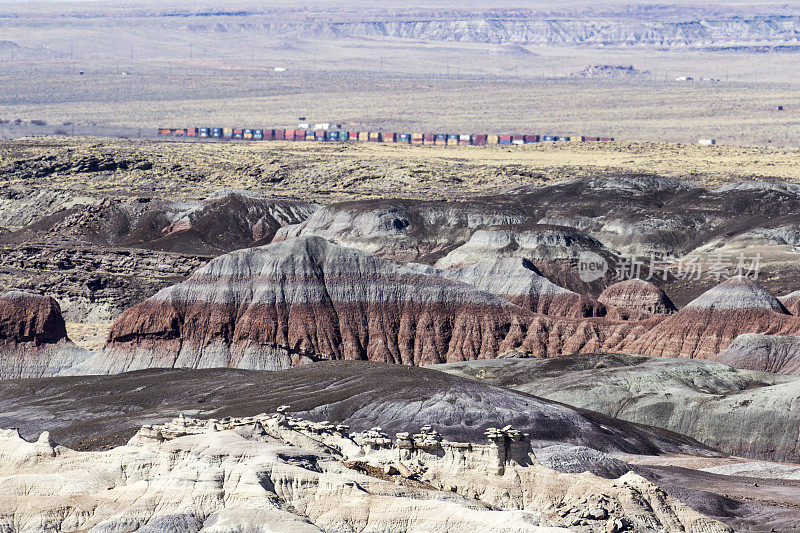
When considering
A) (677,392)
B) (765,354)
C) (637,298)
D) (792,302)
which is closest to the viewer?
(677,392)

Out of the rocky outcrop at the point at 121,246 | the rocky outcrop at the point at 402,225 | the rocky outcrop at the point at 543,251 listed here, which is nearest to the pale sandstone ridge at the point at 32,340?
→ the rocky outcrop at the point at 121,246

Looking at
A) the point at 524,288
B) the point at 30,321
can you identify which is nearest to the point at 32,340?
the point at 30,321

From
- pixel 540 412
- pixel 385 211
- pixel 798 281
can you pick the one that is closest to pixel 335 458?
pixel 540 412

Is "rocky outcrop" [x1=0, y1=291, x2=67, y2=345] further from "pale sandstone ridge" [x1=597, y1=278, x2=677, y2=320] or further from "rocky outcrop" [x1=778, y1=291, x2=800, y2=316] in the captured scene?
"rocky outcrop" [x1=778, y1=291, x2=800, y2=316]

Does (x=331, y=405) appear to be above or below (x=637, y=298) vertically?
above

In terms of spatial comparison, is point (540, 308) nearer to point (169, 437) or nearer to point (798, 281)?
point (798, 281)

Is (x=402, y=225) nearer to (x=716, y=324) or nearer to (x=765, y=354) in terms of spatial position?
(x=716, y=324)

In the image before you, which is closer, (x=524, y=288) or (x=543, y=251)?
(x=524, y=288)

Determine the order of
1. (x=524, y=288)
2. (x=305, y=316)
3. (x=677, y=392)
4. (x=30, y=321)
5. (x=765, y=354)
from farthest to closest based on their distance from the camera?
(x=524, y=288), (x=305, y=316), (x=765, y=354), (x=30, y=321), (x=677, y=392)
